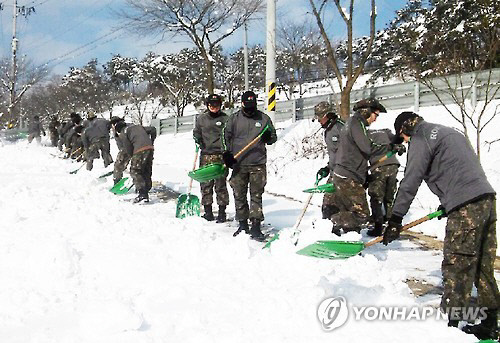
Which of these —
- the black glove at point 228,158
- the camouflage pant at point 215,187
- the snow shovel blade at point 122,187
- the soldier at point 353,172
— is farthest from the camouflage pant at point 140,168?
the soldier at point 353,172

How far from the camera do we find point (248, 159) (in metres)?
5.52

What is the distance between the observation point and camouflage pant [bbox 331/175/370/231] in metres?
4.94

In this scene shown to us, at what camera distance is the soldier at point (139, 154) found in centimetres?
779

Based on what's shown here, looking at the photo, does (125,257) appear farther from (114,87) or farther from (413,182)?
(114,87)

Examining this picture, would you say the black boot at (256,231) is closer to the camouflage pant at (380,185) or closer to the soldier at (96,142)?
the camouflage pant at (380,185)

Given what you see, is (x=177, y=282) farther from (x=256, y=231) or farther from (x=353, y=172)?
(x=353, y=172)

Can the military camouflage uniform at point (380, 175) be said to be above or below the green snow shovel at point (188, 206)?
above

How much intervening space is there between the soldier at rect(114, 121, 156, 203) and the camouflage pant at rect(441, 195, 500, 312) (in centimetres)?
579

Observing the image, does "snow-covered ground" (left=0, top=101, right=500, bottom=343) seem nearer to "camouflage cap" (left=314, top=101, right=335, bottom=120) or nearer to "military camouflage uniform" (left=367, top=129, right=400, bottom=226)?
"military camouflage uniform" (left=367, top=129, right=400, bottom=226)

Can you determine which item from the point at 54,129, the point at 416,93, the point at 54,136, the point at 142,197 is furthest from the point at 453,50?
the point at 54,136

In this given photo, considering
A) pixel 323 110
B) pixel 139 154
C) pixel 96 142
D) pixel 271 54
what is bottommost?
pixel 139 154

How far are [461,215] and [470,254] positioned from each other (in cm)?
27

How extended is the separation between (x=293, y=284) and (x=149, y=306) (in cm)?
113

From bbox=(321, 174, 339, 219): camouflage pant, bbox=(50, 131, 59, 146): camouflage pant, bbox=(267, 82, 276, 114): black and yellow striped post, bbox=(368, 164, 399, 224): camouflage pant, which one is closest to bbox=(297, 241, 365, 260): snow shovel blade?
bbox=(321, 174, 339, 219): camouflage pant
